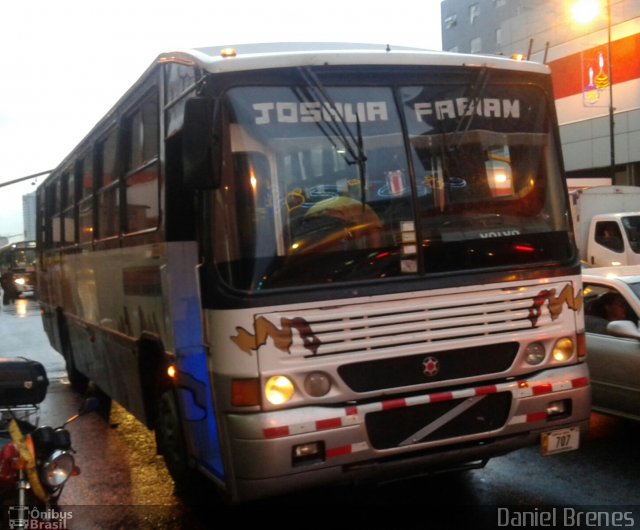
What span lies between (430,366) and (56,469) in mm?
2195

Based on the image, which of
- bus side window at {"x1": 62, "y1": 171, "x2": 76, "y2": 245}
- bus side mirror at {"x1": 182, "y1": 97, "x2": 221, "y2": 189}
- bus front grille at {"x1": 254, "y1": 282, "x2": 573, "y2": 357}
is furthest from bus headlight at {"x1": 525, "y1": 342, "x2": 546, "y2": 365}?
bus side window at {"x1": 62, "y1": 171, "x2": 76, "y2": 245}

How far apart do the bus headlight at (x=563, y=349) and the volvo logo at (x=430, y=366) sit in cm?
86

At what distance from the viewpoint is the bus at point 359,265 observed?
14.6 ft

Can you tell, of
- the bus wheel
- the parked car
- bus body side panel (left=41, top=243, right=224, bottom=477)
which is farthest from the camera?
the parked car

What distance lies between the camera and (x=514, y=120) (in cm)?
523

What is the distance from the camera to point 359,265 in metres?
4.67

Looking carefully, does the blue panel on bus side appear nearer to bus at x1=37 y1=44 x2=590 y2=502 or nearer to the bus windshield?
bus at x1=37 y1=44 x2=590 y2=502

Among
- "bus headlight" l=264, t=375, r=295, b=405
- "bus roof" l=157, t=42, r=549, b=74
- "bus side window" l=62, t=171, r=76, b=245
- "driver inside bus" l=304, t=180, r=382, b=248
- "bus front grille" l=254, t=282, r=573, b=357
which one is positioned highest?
"bus roof" l=157, t=42, r=549, b=74

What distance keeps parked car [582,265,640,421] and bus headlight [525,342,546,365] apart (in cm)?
167

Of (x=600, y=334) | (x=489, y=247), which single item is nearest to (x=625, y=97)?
(x=600, y=334)

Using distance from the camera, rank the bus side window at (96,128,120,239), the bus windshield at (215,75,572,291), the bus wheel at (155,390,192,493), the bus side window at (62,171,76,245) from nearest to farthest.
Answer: the bus windshield at (215,75,572,291) → the bus wheel at (155,390,192,493) → the bus side window at (96,128,120,239) → the bus side window at (62,171,76,245)

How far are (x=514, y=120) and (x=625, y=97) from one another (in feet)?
102

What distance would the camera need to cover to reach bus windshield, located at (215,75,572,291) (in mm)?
4523

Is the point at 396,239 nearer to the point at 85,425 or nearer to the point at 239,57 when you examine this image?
the point at 239,57
